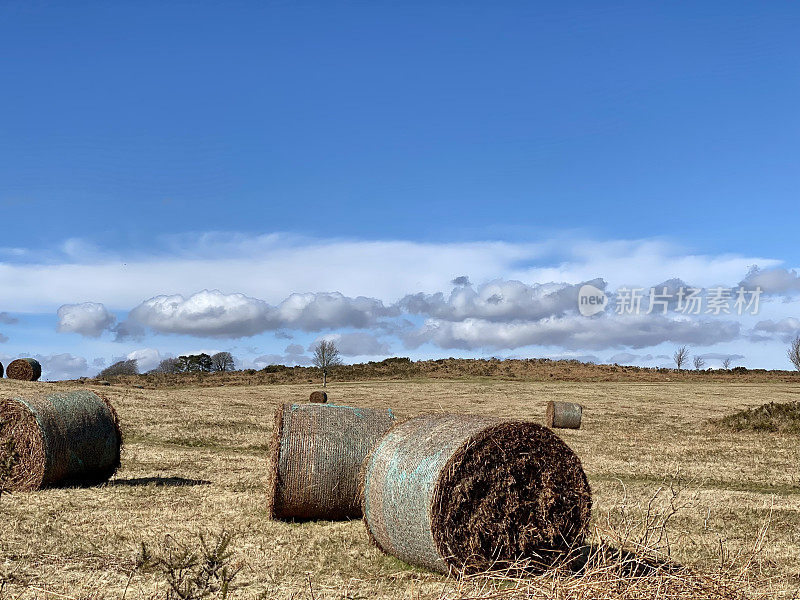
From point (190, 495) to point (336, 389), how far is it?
120 feet

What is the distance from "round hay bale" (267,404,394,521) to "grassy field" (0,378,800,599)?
38cm

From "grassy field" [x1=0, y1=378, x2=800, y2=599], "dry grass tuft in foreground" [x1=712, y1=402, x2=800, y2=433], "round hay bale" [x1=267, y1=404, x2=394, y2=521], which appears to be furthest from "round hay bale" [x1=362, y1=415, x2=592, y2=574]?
"dry grass tuft in foreground" [x1=712, y1=402, x2=800, y2=433]

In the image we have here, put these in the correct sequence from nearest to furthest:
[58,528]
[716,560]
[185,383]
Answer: [716,560] → [58,528] → [185,383]

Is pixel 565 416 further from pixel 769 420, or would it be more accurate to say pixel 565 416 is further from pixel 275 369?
pixel 275 369

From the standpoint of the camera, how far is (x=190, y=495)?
522 inches

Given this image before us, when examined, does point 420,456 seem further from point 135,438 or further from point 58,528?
point 135,438

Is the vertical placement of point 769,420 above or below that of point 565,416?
above

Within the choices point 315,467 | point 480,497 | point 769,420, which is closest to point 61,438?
point 315,467

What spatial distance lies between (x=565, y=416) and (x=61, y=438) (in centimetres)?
1998

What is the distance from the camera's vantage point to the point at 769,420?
2716cm

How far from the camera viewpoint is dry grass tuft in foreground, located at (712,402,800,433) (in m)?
26.6

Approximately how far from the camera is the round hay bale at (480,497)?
809 cm

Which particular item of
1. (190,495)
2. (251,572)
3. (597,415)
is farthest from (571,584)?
(597,415)

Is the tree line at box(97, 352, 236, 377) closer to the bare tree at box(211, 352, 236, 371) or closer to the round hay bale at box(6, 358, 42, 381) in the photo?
the bare tree at box(211, 352, 236, 371)
